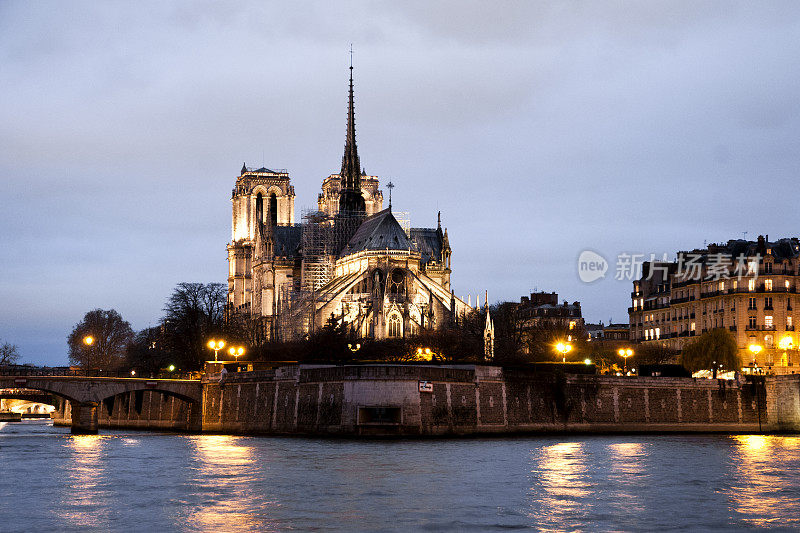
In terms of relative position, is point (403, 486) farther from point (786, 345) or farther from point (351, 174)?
point (351, 174)

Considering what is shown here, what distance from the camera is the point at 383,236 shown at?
121500mm

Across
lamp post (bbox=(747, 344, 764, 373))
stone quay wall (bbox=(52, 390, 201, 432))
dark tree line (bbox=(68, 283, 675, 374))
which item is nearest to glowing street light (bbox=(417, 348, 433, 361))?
dark tree line (bbox=(68, 283, 675, 374))

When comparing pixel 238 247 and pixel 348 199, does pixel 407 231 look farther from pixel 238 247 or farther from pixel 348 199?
pixel 238 247

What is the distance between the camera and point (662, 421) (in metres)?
68.6

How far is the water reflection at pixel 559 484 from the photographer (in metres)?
33.4

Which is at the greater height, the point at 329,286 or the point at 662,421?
the point at 329,286

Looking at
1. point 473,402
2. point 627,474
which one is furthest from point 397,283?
point 627,474

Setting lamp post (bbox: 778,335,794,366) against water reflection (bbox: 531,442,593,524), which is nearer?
water reflection (bbox: 531,442,593,524)

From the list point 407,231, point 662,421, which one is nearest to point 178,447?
point 662,421

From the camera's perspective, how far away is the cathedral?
371 feet

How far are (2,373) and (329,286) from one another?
3969 centimetres

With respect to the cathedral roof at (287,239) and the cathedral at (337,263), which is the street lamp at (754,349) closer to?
the cathedral at (337,263)

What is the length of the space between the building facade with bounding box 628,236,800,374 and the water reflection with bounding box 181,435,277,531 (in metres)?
47.1

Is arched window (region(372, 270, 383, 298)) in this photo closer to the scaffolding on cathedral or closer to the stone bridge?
the scaffolding on cathedral
